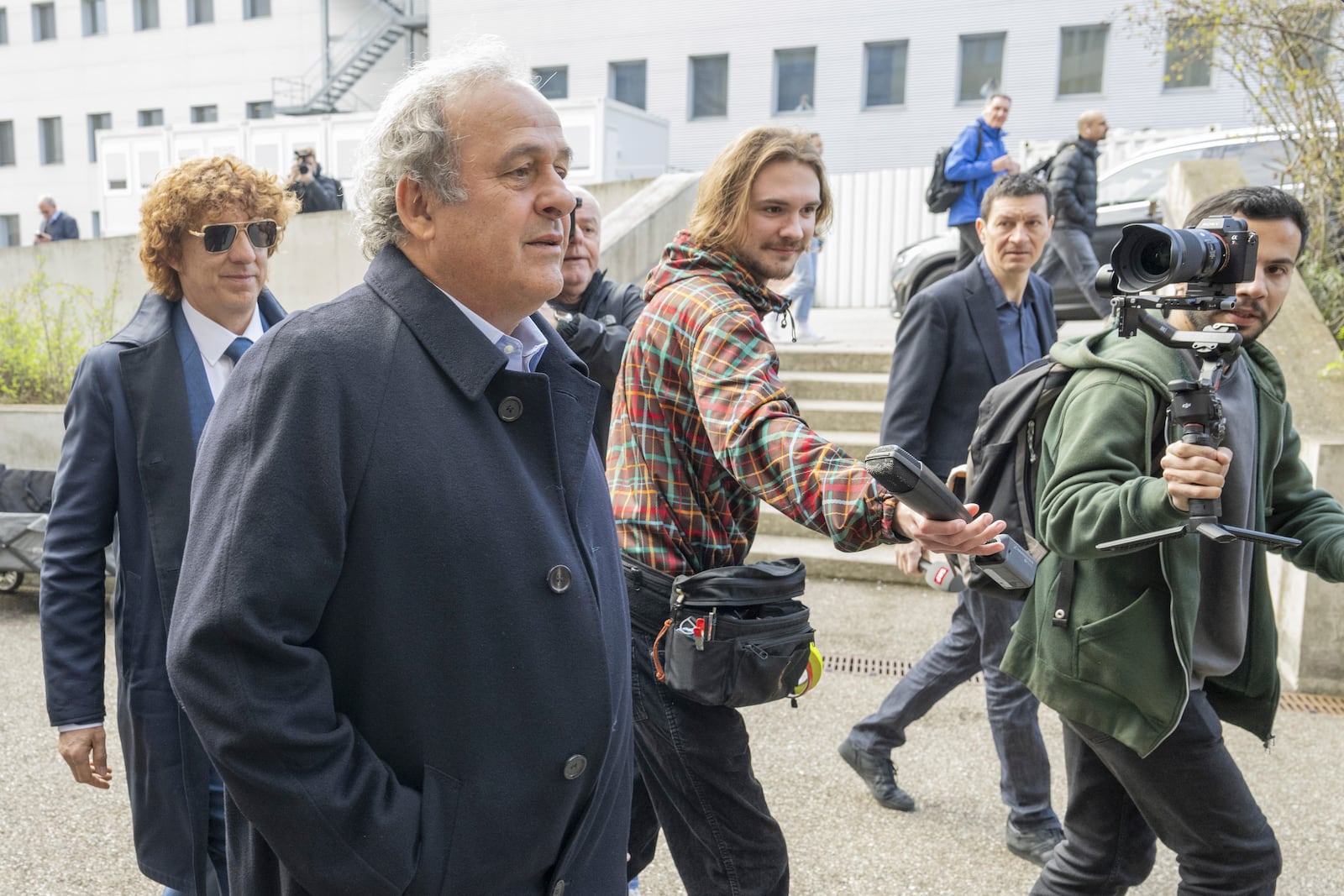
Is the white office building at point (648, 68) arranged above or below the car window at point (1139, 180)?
above

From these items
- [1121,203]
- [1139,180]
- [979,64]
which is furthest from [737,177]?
[979,64]

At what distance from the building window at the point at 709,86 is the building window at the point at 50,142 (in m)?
22.2

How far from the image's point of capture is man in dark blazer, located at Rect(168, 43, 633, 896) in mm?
1475

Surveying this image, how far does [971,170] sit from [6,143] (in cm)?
3956

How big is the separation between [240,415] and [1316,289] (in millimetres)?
7717

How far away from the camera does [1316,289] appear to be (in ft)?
24.3

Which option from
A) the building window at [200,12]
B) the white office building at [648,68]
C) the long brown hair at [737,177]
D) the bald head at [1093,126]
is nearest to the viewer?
the long brown hair at [737,177]

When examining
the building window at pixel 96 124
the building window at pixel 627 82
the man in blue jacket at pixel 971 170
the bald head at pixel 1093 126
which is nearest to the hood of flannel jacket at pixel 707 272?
the man in blue jacket at pixel 971 170

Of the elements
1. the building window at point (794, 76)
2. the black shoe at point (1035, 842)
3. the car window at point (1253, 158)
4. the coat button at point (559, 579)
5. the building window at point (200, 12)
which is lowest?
the black shoe at point (1035, 842)

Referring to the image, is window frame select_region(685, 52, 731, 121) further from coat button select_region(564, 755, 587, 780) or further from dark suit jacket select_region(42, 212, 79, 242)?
coat button select_region(564, 755, 587, 780)

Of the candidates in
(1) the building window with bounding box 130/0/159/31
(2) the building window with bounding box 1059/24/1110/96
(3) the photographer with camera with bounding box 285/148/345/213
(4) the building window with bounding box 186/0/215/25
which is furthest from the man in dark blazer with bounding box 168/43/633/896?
(1) the building window with bounding box 130/0/159/31

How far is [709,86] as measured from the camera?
29.5 m

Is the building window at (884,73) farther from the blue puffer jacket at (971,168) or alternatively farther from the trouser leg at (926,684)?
the trouser leg at (926,684)

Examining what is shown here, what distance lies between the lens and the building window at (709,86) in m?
29.3
